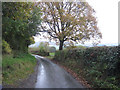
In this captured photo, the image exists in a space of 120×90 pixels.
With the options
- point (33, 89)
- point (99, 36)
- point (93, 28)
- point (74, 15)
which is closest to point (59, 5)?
point (74, 15)

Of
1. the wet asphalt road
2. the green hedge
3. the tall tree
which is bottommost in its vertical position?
the wet asphalt road

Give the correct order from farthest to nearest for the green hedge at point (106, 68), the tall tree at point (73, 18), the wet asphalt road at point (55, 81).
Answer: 1. the tall tree at point (73, 18)
2. the wet asphalt road at point (55, 81)
3. the green hedge at point (106, 68)

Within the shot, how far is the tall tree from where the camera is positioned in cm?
1638

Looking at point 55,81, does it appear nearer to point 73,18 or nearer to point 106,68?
point 106,68

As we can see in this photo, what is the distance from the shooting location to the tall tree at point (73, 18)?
16.4 metres

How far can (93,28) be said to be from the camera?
17.7 m

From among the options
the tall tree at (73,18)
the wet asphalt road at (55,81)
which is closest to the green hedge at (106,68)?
the wet asphalt road at (55,81)

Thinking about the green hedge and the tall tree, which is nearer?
the green hedge

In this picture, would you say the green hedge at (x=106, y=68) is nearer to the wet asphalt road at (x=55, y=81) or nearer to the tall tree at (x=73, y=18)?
the wet asphalt road at (x=55, y=81)

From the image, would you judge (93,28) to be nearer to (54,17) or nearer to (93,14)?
(93,14)

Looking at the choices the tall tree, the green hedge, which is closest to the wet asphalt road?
the green hedge

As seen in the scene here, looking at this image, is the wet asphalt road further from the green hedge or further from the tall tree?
the tall tree

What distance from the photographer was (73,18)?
53.1 feet

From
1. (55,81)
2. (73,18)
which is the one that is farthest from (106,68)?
(73,18)
